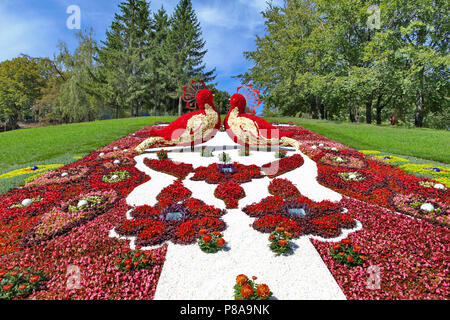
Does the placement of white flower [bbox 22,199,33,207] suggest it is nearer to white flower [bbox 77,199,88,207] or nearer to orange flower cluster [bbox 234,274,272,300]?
white flower [bbox 77,199,88,207]

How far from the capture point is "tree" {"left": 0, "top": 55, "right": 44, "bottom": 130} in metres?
37.3

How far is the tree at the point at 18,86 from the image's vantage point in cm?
3734

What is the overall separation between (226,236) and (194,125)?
6.50 meters

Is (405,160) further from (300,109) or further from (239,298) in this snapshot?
(300,109)

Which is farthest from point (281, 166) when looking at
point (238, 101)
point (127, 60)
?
point (127, 60)

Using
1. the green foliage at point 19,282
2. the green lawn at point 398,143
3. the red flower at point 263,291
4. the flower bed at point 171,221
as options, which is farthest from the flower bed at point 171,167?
the green lawn at point 398,143

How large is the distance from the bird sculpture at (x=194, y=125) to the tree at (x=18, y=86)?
42.8 meters

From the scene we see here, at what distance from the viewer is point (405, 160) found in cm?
951

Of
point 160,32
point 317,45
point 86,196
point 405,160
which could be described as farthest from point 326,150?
point 160,32

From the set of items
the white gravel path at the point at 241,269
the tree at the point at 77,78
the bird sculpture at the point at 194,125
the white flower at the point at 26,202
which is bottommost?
the white gravel path at the point at 241,269

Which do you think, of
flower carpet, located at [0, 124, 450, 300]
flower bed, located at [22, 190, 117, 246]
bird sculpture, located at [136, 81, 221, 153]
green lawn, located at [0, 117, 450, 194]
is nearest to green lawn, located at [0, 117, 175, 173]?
green lawn, located at [0, 117, 450, 194]

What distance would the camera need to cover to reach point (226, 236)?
4480 mm

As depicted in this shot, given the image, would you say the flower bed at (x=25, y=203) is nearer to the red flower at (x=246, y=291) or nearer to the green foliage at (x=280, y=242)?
the red flower at (x=246, y=291)
